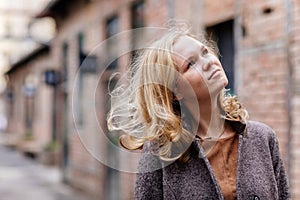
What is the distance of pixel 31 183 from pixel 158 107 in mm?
11293

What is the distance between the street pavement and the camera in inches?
418

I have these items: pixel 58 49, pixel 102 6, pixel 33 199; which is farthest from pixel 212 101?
pixel 58 49

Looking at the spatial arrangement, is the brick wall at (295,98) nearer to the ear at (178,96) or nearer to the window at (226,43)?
the window at (226,43)

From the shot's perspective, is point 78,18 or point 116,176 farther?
point 78,18

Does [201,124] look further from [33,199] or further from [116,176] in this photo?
[33,199]

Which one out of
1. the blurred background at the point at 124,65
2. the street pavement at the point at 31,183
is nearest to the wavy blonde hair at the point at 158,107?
the blurred background at the point at 124,65

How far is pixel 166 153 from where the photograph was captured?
5.89 feet

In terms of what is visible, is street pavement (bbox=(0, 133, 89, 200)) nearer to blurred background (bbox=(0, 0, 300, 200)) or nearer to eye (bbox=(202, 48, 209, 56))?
blurred background (bbox=(0, 0, 300, 200))

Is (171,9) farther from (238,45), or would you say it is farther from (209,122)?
(209,122)

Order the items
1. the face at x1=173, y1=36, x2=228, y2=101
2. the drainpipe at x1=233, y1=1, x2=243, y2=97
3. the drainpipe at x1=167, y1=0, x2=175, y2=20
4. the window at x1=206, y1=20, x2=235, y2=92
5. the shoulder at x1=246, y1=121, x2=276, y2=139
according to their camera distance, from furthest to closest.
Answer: the drainpipe at x1=167, y1=0, x2=175, y2=20 < the window at x1=206, y1=20, x2=235, y2=92 < the drainpipe at x1=233, y1=1, x2=243, y2=97 < the shoulder at x1=246, y1=121, x2=276, y2=139 < the face at x1=173, y1=36, x2=228, y2=101

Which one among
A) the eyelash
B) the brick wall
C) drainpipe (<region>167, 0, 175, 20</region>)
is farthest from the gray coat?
drainpipe (<region>167, 0, 175, 20</region>)

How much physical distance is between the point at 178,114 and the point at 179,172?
0.19 meters

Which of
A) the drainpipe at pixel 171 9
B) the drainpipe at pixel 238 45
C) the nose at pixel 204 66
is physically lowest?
the nose at pixel 204 66

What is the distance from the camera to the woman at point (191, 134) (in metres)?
1.77
